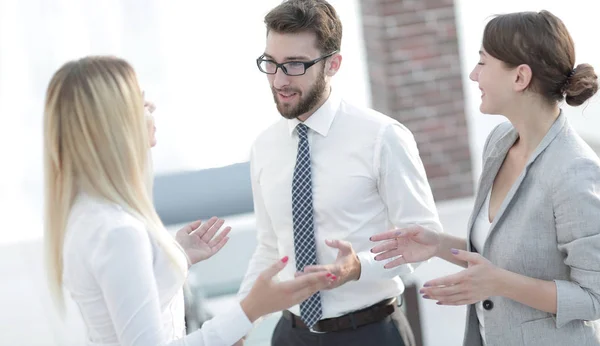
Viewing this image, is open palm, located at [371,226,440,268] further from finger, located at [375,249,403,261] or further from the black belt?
the black belt

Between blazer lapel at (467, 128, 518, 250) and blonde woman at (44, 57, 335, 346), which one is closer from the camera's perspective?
blonde woman at (44, 57, 335, 346)

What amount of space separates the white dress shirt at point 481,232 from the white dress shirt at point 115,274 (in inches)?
27.9

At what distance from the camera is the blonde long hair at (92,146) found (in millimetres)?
1721

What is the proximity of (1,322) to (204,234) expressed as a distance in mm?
3080

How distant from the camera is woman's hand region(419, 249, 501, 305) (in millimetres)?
1817

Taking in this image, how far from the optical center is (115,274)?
1.63 metres

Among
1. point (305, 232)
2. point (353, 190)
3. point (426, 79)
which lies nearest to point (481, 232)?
point (353, 190)

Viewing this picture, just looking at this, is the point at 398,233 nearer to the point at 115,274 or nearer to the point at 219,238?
the point at 219,238

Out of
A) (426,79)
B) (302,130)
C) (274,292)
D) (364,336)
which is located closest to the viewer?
(274,292)

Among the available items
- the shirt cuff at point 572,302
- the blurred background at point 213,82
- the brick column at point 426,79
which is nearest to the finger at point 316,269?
the shirt cuff at point 572,302

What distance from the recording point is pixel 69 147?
1723 mm

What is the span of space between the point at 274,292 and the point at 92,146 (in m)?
0.49

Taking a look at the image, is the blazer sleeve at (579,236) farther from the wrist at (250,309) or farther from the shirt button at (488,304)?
the wrist at (250,309)

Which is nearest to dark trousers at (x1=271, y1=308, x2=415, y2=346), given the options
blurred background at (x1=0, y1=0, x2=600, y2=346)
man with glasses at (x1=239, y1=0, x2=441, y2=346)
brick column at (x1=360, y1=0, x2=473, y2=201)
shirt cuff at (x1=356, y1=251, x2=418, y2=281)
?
man with glasses at (x1=239, y1=0, x2=441, y2=346)
